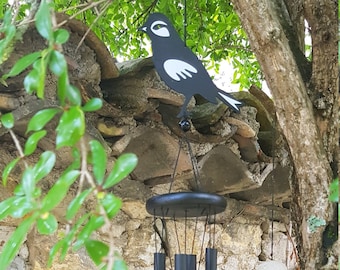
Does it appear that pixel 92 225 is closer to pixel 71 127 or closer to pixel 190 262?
pixel 71 127

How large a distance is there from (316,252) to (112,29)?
6.08 feet

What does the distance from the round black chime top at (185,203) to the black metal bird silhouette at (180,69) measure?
24 centimetres

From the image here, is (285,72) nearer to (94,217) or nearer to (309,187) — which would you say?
(309,187)

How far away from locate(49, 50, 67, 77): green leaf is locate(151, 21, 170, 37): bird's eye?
2.90ft

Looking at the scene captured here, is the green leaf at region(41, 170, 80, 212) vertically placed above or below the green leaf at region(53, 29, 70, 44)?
below

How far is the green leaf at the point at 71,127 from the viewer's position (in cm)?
69

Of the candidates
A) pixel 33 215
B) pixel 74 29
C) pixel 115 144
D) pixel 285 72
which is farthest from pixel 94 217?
pixel 115 144

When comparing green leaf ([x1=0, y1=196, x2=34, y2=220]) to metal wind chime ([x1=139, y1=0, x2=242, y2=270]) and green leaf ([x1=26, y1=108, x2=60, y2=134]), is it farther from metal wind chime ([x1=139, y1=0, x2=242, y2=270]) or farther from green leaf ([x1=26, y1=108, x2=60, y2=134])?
metal wind chime ([x1=139, y1=0, x2=242, y2=270])

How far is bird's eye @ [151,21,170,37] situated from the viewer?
158 centimetres

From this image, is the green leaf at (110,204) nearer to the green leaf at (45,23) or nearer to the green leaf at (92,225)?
the green leaf at (92,225)

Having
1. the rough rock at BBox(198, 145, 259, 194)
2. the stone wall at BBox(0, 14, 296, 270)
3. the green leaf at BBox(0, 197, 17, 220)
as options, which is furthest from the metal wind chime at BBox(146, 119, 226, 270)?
the green leaf at BBox(0, 197, 17, 220)

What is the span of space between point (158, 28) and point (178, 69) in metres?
0.14

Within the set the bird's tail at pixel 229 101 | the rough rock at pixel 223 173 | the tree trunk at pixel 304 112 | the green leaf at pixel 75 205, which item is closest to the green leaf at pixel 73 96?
the green leaf at pixel 75 205

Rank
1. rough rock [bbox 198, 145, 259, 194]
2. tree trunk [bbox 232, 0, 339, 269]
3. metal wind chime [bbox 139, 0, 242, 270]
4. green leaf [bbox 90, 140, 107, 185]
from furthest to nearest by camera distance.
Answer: rough rock [bbox 198, 145, 259, 194] → metal wind chime [bbox 139, 0, 242, 270] → tree trunk [bbox 232, 0, 339, 269] → green leaf [bbox 90, 140, 107, 185]
